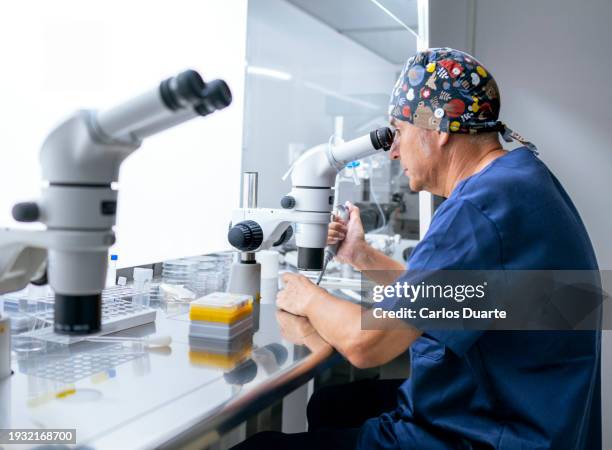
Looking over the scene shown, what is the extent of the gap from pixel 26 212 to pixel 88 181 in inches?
3.4

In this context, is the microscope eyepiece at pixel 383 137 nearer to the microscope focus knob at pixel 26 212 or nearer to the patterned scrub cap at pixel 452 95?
the patterned scrub cap at pixel 452 95

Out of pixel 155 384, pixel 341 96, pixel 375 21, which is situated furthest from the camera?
pixel 341 96

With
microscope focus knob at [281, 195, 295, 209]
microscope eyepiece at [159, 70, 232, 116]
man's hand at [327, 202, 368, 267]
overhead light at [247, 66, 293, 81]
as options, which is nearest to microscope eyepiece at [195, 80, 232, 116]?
microscope eyepiece at [159, 70, 232, 116]

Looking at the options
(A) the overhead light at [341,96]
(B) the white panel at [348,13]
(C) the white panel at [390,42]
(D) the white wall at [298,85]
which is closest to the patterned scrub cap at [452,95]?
(D) the white wall at [298,85]

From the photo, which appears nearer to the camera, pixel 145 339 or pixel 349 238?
pixel 145 339

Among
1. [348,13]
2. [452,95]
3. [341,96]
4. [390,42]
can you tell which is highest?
[348,13]

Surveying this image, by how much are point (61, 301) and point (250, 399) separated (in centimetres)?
38

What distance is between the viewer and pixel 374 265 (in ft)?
6.07

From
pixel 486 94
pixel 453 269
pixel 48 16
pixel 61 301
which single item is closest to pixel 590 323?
pixel 453 269

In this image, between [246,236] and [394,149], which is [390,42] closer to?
[394,149]

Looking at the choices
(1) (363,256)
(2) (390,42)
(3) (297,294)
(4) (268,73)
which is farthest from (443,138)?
(2) (390,42)

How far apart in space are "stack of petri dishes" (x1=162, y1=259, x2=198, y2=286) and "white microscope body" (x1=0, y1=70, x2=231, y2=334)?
40.1 inches

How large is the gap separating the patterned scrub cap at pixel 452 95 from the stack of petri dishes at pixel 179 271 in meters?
0.87

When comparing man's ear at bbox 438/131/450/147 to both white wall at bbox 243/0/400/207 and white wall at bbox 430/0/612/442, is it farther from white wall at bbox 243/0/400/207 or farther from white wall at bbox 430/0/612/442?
white wall at bbox 430/0/612/442
